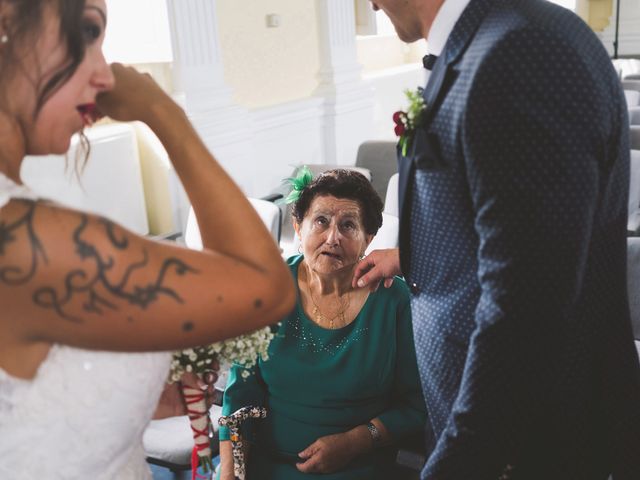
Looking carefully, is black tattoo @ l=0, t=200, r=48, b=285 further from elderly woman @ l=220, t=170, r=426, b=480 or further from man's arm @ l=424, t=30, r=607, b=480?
elderly woman @ l=220, t=170, r=426, b=480

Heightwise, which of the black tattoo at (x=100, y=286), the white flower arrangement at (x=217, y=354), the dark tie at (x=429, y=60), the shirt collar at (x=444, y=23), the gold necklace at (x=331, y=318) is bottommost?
the gold necklace at (x=331, y=318)

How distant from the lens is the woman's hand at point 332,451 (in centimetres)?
204

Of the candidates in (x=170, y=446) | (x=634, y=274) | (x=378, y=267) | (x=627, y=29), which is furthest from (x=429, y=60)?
(x=627, y=29)

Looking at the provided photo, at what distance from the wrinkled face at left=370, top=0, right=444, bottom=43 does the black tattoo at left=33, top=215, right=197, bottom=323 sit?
2.32 ft

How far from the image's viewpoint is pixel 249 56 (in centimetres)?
505

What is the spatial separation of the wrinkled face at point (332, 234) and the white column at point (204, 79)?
232cm

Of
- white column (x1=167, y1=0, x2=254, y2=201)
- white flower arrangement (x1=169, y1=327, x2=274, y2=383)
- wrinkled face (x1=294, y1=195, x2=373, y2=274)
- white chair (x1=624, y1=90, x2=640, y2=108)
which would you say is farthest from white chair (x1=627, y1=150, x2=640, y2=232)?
white flower arrangement (x1=169, y1=327, x2=274, y2=383)

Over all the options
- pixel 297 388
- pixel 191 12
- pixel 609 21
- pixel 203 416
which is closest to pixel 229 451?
pixel 297 388

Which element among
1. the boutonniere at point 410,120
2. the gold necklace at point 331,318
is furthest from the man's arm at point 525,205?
the gold necklace at point 331,318

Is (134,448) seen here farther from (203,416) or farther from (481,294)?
(481,294)

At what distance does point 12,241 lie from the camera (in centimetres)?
83

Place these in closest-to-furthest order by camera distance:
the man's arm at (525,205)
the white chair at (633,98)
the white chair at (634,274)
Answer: the man's arm at (525,205) < the white chair at (634,274) < the white chair at (633,98)

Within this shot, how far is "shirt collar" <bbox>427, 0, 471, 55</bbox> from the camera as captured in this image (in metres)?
1.23

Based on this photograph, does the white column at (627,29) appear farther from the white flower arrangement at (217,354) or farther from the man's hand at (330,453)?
the white flower arrangement at (217,354)
